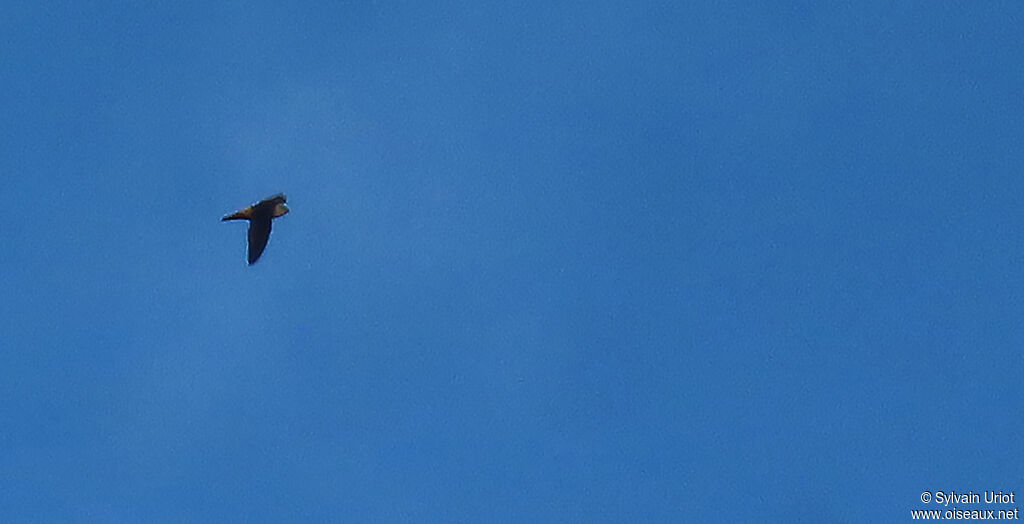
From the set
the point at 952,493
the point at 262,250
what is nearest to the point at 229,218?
the point at 262,250

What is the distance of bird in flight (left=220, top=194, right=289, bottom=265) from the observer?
124ft

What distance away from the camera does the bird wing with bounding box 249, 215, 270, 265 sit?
38.6 meters

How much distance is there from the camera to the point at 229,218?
1496 inches

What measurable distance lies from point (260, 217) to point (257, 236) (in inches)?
37.1

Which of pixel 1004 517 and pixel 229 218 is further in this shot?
pixel 1004 517

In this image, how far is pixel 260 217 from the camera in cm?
3841

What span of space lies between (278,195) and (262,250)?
263 cm

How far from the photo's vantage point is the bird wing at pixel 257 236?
38.6 meters

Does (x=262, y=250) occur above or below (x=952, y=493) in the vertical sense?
above

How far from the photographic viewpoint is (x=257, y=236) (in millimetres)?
39000

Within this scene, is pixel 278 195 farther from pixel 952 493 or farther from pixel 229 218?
pixel 952 493

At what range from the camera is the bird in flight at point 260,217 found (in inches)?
1494

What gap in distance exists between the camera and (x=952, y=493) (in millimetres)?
41594

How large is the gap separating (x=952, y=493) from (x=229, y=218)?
30.1m
